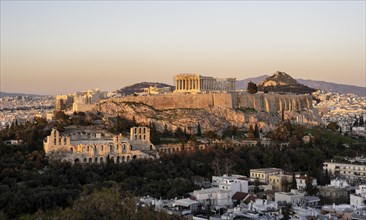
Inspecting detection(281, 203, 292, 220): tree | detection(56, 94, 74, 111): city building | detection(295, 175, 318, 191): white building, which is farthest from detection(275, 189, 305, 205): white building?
detection(56, 94, 74, 111): city building

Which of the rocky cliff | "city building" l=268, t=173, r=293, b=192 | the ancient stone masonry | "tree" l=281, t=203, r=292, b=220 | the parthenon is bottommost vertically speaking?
A: "tree" l=281, t=203, r=292, b=220

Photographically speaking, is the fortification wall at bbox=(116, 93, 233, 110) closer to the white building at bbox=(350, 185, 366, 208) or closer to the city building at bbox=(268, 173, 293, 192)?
the city building at bbox=(268, 173, 293, 192)

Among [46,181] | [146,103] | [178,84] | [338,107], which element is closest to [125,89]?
[338,107]

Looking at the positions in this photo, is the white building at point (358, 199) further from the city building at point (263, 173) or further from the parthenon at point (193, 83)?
the parthenon at point (193, 83)

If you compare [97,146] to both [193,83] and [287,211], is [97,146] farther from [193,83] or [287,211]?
[193,83]

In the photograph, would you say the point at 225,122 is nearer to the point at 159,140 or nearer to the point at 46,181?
the point at 159,140

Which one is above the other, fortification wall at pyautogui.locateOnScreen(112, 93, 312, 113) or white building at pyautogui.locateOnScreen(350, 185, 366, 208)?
fortification wall at pyautogui.locateOnScreen(112, 93, 312, 113)

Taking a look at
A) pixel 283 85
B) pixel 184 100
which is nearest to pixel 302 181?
→ pixel 184 100
